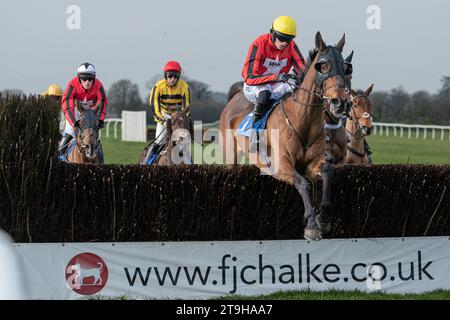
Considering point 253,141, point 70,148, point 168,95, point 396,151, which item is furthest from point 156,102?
point 396,151

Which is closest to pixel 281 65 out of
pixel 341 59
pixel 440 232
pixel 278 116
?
pixel 278 116

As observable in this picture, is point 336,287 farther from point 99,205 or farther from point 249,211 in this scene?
point 99,205

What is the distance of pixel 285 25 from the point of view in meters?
6.92

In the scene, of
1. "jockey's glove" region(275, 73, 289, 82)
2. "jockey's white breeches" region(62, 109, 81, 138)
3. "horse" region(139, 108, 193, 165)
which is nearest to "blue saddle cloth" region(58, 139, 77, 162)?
"jockey's white breeches" region(62, 109, 81, 138)

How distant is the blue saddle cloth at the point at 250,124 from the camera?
7.01 metres

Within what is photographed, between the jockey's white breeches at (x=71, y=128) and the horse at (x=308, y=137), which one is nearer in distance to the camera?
the horse at (x=308, y=137)

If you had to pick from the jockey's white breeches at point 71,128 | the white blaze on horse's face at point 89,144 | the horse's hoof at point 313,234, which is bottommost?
the horse's hoof at point 313,234

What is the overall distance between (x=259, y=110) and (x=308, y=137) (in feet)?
2.10

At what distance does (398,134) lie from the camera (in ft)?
120

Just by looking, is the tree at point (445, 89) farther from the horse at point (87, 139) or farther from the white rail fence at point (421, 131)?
the horse at point (87, 139)

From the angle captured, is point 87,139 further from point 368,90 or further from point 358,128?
point 368,90

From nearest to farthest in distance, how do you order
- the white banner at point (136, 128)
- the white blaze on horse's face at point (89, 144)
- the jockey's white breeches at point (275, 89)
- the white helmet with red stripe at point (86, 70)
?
the jockey's white breeches at point (275, 89), the white blaze on horse's face at point (89, 144), the white helmet with red stripe at point (86, 70), the white banner at point (136, 128)

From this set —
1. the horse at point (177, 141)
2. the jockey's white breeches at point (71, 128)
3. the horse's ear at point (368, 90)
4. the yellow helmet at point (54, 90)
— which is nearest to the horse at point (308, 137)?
the horse at point (177, 141)
